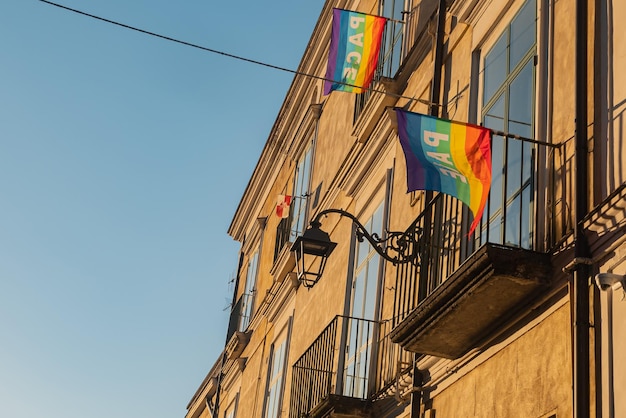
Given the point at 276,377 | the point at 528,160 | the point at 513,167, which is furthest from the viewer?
the point at 276,377

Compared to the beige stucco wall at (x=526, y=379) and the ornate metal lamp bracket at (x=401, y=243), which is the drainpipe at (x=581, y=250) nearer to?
the beige stucco wall at (x=526, y=379)

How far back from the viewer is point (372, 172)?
40.4ft

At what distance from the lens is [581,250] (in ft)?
21.1

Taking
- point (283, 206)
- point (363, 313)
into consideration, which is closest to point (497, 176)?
point (363, 313)

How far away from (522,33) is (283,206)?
1001cm

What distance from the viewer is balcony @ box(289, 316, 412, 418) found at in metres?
10.1

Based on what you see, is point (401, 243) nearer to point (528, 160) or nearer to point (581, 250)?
point (528, 160)

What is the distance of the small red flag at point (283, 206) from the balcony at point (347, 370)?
502 centimetres

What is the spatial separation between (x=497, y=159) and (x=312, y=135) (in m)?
9.15

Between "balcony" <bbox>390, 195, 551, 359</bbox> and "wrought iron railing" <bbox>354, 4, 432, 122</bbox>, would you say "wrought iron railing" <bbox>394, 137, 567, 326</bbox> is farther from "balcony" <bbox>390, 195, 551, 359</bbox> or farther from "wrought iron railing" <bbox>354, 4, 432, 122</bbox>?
"wrought iron railing" <bbox>354, 4, 432, 122</bbox>

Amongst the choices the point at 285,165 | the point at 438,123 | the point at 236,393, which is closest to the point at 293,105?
the point at 285,165

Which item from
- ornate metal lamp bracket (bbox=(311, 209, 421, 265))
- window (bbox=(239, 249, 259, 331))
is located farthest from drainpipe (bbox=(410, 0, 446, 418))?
window (bbox=(239, 249, 259, 331))

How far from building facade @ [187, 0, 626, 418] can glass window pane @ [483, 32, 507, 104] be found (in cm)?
2

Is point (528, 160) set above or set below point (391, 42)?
below
